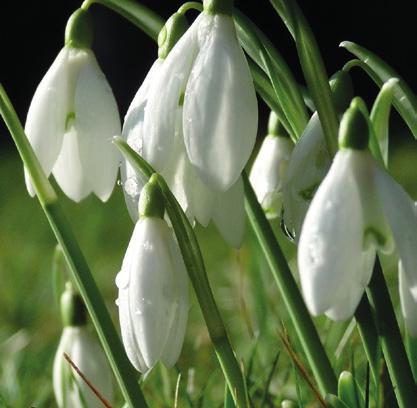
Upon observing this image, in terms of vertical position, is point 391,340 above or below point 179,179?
below

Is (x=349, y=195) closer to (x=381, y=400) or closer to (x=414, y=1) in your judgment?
(x=381, y=400)

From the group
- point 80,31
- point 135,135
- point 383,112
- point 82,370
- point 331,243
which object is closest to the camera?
point 331,243

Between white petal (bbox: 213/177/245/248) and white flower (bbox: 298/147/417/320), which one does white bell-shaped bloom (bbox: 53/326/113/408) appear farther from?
white flower (bbox: 298/147/417/320)

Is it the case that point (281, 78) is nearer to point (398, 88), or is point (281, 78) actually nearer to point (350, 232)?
point (398, 88)

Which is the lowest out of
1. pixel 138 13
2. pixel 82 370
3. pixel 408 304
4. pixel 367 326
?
pixel 82 370

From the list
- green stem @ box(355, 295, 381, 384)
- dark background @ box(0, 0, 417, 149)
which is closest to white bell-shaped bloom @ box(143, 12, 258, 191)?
green stem @ box(355, 295, 381, 384)

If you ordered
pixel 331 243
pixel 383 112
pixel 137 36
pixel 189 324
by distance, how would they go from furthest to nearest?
pixel 137 36 → pixel 189 324 → pixel 383 112 → pixel 331 243

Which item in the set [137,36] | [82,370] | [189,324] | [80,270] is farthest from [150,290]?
[137,36]

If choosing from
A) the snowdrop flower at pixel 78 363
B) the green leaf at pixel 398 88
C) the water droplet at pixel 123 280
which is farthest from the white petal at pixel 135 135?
the snowdrop flower at pixel 78 363

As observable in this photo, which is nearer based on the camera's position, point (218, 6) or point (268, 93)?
point (218, 6)
